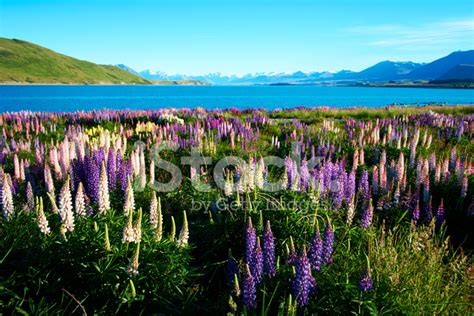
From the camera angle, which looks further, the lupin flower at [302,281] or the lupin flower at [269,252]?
the lupin flower at [269,252]

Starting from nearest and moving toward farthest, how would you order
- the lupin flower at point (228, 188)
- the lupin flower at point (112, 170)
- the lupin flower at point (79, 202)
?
the lupin flower at point (79, 202), the lupin flower at point (228, 188), the lupin flower at point (112, 170)

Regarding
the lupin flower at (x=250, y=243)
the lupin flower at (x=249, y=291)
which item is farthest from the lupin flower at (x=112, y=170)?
the lupin flower at (x=249, y=291)

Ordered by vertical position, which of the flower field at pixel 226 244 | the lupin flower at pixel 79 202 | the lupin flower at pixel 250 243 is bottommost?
the flower field at pixel 226 244

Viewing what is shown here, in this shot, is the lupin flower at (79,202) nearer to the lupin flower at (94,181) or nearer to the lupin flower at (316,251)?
the lupin flower at (94,181)

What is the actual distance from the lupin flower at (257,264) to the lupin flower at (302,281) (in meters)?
0.38

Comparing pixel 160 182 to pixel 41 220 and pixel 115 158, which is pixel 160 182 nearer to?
pixel 115 158

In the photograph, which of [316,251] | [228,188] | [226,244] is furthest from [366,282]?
[228,188]

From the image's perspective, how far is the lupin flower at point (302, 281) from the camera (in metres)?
3.50

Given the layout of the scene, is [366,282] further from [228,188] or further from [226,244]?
[228,188]

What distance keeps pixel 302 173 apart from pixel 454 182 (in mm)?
3664

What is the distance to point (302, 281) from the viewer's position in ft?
11.5

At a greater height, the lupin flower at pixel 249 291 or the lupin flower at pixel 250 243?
the lupin flower at pixel 250 243

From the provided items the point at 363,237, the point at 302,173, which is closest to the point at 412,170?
the point at 302,173

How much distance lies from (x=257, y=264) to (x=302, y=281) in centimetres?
48
